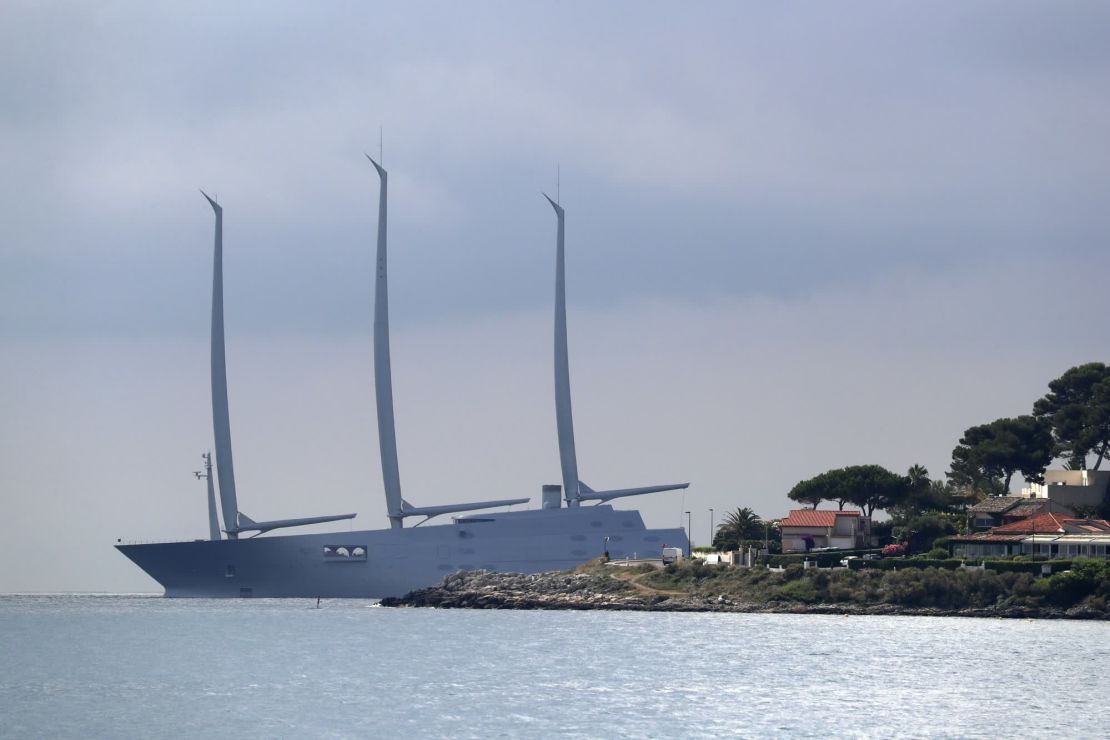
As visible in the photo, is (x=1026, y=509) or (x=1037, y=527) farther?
(x=1026, y=509)

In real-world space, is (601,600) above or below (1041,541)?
below

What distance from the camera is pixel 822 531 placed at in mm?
125812

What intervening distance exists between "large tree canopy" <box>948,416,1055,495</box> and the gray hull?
34.2 metres

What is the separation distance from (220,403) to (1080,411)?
228 ft

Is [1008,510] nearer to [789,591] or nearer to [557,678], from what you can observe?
[789,591]

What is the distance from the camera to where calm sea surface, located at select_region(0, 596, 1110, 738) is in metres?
48.8

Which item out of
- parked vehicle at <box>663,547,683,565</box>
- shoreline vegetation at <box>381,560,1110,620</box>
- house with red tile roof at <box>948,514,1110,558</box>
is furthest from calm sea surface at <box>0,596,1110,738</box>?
parked vehicle at <box>663,547,683,565</box>

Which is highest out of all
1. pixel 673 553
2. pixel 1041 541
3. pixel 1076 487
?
pixel 1076 487

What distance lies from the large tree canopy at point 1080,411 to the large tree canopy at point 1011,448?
1485mm

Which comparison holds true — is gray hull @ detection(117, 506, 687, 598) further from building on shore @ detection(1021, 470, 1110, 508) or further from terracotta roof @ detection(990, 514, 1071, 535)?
building on shore @ detection(1021, 470, 1110, 508)

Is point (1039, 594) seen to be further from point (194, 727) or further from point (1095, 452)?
point (194, 727)

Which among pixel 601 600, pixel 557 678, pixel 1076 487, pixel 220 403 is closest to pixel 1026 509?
pixel 1076 487

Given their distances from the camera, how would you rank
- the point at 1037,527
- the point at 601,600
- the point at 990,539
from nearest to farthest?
the point at 601,600 → the point at 990,539 → the point at 1037,527

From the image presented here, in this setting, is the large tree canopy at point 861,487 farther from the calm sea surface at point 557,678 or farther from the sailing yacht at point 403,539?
the calm sea surface at point 557,678
